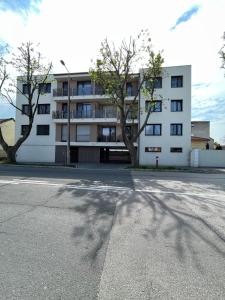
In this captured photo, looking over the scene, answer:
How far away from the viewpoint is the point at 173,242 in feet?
15.9

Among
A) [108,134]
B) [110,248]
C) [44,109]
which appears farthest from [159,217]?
[44,109]

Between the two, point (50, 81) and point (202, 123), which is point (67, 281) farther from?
point (202, 123)

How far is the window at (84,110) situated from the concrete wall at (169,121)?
6.28 m

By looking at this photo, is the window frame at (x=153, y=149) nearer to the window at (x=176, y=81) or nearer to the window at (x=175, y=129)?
the window at (x=175, y=129)

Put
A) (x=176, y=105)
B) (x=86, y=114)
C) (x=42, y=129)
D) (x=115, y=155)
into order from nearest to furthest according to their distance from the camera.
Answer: (x=176, y=105)
(x=86, y=114)
(x=42, y=129)
(x=115, y=155)

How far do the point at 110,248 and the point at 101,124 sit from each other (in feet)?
92.9

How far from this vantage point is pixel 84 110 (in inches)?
1273

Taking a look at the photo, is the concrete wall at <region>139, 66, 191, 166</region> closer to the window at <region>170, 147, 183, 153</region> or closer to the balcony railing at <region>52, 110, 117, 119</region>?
the window at <region>170, 147, 183, 153</region>

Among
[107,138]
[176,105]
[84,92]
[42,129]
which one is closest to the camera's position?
[176,105]

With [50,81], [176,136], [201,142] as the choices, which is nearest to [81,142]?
[50,81]

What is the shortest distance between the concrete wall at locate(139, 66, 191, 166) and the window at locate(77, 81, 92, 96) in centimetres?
651

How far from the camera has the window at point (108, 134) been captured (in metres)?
31.4

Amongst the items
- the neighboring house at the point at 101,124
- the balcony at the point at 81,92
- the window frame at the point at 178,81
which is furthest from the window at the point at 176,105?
the balcony at the point at 81,92

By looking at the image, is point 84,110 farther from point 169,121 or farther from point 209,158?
point 209,158
